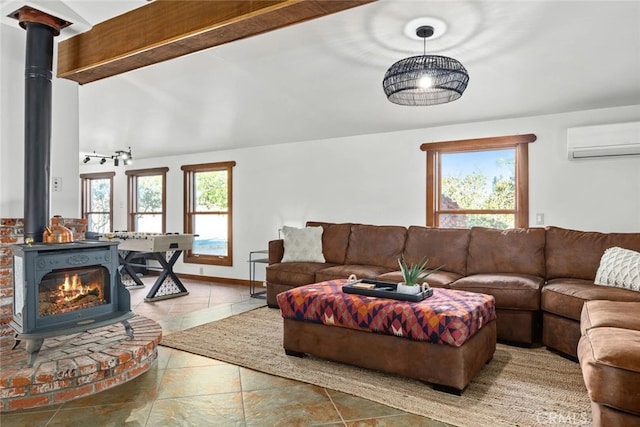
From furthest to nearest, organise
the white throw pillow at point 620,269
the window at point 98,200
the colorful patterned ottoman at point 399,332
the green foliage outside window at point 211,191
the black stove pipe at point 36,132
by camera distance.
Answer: the window at point 98,200
the green foliage outside window at point 211,191
the white throw pillow at point 620,269
the black stove pipe at point 36,132
the colorful patterned ottoman at point 399,332

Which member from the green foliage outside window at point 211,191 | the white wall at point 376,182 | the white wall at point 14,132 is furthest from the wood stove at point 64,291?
the green foliage outside window at point 211,191

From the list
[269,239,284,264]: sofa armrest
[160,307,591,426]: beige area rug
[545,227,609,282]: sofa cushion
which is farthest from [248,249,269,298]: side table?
[545,227,609,282]: sofa cushion

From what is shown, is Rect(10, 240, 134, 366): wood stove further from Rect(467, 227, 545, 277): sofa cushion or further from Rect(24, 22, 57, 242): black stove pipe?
Rect(467, 227, 545, 277): sofa cushion

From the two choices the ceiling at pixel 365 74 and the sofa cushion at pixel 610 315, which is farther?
the ceiling at pixel 365 74

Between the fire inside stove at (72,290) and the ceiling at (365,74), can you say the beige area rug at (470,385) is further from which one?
the ceiling at (365,74)

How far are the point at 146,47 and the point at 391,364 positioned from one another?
267cm

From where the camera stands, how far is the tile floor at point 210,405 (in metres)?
2.20

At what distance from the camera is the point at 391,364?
2.72 metres

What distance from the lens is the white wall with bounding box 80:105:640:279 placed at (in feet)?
13.4

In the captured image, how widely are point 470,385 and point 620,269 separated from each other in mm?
1676

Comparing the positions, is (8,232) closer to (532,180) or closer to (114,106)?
(114,106)

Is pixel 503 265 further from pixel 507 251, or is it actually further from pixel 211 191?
pixel 211 191

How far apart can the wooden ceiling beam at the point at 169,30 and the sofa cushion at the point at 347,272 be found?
259 cm

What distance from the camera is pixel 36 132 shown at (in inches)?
110
